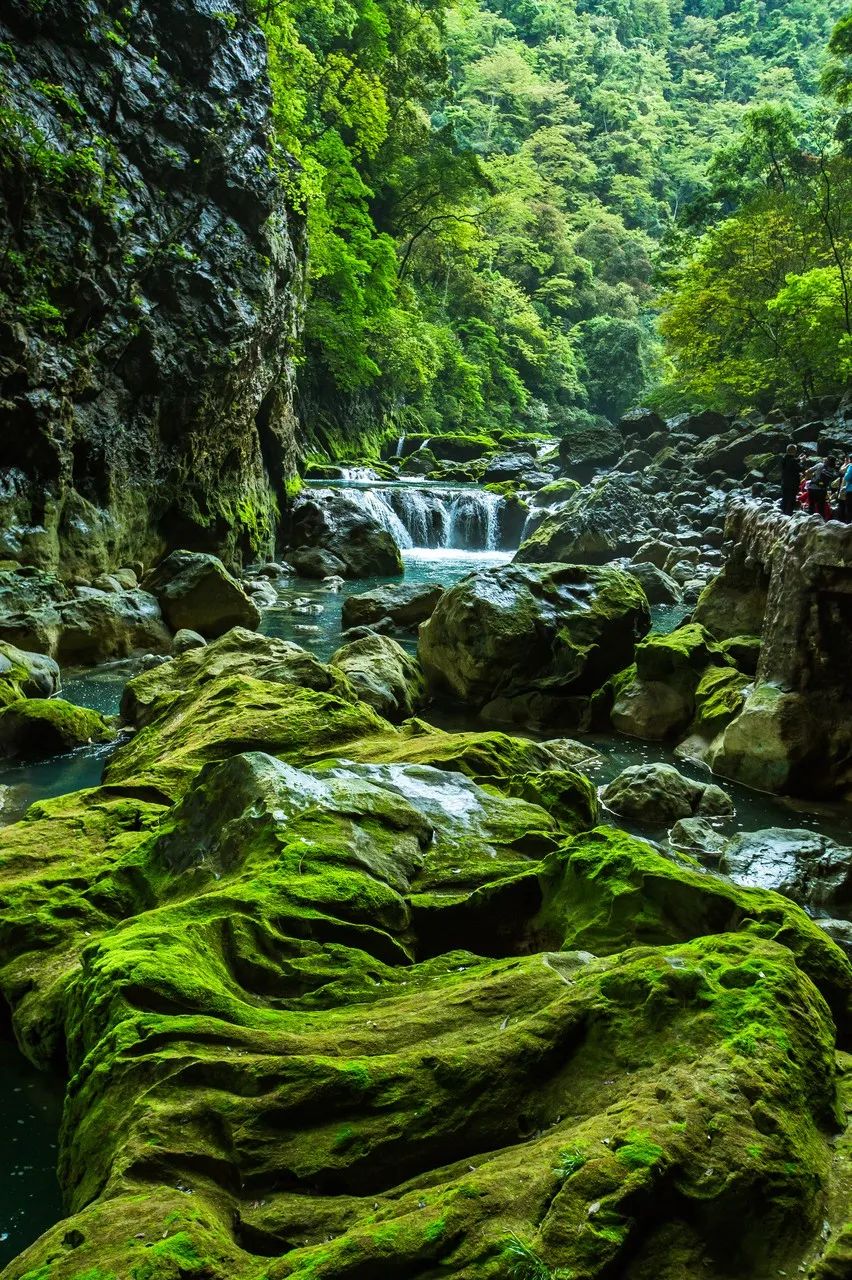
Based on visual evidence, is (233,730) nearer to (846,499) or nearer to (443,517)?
(846,499)

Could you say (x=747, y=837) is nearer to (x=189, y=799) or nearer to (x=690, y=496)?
(x=189, y=799)

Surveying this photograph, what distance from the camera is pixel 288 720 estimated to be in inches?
321

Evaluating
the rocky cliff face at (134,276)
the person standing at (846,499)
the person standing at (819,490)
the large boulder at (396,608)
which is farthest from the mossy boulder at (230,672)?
the person standing at (819,490)

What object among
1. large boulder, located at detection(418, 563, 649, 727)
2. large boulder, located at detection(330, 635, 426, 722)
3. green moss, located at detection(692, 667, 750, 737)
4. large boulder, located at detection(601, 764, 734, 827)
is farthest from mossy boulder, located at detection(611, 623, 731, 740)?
large boulder, located at detection(330, 635, 426, 722)

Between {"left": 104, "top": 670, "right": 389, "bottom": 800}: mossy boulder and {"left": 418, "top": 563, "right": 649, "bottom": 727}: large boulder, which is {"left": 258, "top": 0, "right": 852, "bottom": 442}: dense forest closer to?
{"left": 418, "top": 563, "right": 649, "bottom": 727}: large boulder

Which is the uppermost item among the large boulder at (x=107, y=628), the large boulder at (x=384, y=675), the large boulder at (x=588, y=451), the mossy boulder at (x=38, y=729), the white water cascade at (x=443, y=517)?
the large boulder at (x=588, y=451)

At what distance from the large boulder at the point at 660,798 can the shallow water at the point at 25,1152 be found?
19.2ft

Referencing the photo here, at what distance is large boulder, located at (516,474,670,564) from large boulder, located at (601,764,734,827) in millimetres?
13762

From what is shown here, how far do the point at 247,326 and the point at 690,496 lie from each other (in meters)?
17.8

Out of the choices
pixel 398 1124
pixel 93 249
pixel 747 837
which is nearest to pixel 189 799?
pixel 398 1124

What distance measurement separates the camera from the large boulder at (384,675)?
11.2m

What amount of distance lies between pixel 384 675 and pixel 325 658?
3.13m

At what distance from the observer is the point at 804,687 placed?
9438 mm

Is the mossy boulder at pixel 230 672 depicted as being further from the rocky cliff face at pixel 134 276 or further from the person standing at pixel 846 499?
the person standing at pixel 846 499
